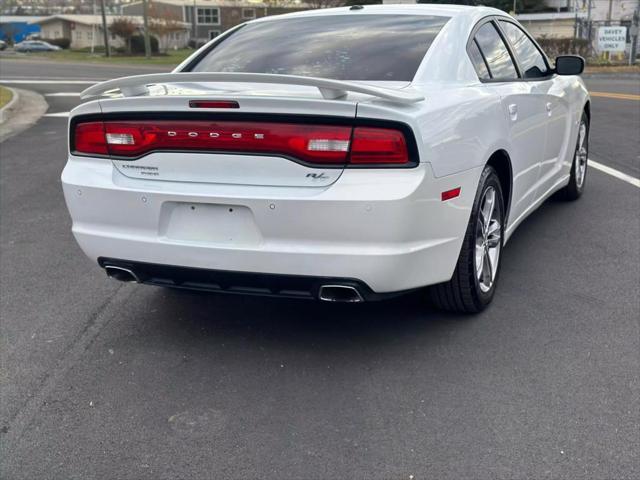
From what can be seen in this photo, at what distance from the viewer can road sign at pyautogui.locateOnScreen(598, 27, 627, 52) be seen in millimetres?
33344

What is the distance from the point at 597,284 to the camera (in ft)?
15.4

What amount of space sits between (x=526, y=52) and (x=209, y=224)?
3.16 meters

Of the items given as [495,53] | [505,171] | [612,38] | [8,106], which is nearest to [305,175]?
[505,171]

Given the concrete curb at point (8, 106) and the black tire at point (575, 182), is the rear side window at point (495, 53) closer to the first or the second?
the black tire at point (575, 182)

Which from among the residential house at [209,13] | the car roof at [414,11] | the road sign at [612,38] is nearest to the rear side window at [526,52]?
the car roof at [414,11]

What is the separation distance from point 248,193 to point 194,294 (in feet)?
5.07

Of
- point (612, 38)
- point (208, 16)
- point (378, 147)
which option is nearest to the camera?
point (378, 147)

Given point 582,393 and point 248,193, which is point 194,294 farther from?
point 582,393

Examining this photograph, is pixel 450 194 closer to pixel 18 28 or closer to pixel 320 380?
pixel 320 380

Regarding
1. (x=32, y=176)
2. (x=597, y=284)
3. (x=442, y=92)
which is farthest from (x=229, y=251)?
(x=32, y=176)

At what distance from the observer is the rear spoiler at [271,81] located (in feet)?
10.3

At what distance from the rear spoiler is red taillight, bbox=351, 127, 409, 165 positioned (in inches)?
5.9

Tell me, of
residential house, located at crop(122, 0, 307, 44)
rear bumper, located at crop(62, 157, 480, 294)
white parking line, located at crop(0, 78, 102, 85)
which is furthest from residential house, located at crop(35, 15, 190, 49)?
rear bumper, located at crop(62, 157, 480, 294)

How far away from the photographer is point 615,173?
27.0ft
